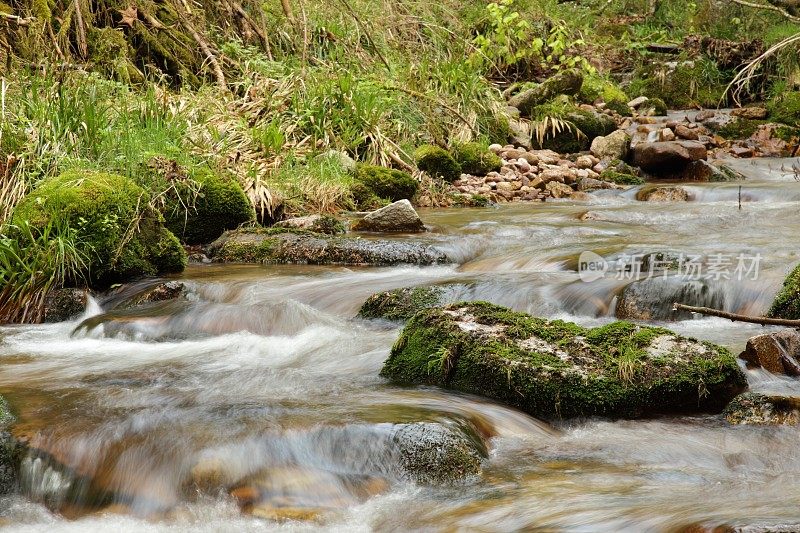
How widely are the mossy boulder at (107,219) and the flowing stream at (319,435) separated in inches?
17.0

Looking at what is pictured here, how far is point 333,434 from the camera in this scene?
3162mm

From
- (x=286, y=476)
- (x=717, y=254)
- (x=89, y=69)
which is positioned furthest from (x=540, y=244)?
(x=89, y=69)

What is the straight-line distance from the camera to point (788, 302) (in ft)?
14.3

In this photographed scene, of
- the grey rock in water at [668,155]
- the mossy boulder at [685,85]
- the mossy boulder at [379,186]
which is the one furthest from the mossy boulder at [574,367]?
the mossy boulder at [685,85]

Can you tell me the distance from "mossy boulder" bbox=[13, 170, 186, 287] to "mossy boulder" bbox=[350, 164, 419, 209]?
2.93m

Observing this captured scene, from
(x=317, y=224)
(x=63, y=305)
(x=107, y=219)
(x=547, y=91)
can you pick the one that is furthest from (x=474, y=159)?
(x=63, y=305)

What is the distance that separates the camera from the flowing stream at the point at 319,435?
2.74m

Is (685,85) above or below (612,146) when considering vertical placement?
above

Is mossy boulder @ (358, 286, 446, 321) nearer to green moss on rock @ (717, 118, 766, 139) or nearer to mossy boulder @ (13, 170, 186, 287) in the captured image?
mossy boulder @ (13, 170, 186, 287)

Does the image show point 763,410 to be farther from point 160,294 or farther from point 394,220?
point 394,220

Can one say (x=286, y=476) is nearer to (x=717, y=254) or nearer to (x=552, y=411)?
(x=552, y=411)

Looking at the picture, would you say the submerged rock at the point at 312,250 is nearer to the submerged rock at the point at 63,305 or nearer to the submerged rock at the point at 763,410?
the submerged rock at the point at 63,305

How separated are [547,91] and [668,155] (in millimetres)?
3149

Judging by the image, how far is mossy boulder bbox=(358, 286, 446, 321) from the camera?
16.6 feet
